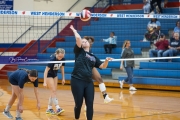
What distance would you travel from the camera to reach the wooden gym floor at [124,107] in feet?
31.6

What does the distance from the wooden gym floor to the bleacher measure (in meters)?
1.05

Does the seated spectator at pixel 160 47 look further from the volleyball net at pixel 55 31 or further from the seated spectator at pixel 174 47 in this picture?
the volleyball net at pixel 55 31

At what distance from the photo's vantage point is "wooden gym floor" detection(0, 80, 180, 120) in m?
9.62

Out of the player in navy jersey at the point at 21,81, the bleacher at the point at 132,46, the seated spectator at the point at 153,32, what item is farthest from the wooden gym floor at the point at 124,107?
the seated spectator at the point at 153,32

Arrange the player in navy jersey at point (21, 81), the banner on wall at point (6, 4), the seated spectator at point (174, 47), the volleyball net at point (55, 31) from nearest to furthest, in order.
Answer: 1. the player in navy jersey at point (21, 81)
2. the seated spectator at point (174, 47)
3. the volleyball net at point (55, 31)
4. the banner on wall at point (6, 4)

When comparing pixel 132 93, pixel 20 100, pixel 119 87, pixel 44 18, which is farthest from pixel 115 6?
pixel 20 100

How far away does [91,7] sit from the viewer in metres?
25.1

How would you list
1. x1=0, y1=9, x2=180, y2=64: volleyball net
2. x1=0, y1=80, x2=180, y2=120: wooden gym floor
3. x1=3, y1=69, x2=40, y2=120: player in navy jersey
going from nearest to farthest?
x1=3, y1=69, x2=40, y2=120: player in navy jersey → x1=0, y1=80, x2=180, y2=120: wooden gym floor → x1=0, y1=9, x2=180, y2=64: volleyball net

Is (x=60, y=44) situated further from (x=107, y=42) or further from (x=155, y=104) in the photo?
(x=155, y=104)

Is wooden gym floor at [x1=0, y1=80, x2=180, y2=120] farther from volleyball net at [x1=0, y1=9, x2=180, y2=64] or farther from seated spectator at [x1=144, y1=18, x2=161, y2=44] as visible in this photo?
volleyball net at [x1=0, y1=9, x2=180, y2=64]

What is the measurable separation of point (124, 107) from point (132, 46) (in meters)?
8.69

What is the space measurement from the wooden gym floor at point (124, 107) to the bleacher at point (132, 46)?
3.43 ft

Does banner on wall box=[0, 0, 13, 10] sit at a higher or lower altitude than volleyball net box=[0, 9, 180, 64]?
higher

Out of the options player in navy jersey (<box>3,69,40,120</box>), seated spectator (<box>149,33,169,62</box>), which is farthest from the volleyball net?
player in navy jersey (<box>3,69,40,120</box>)
